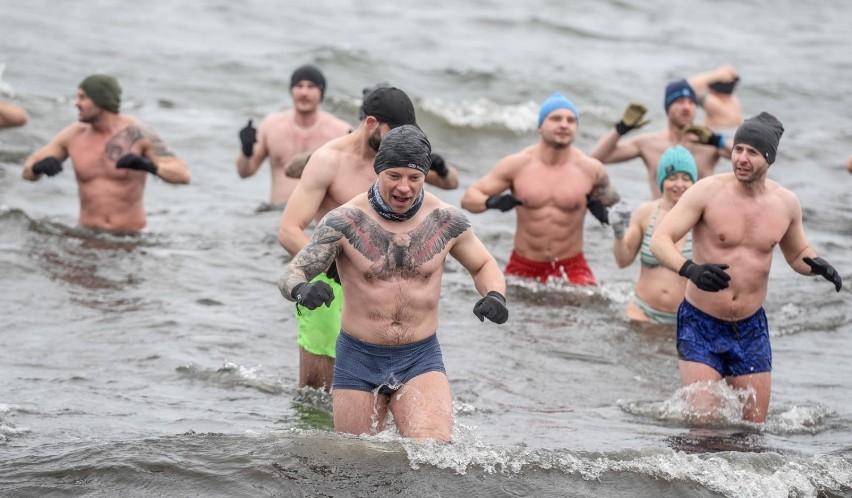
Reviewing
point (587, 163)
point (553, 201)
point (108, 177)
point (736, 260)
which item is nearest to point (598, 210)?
point (553, 201)

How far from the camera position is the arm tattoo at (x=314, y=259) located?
21.0 feet

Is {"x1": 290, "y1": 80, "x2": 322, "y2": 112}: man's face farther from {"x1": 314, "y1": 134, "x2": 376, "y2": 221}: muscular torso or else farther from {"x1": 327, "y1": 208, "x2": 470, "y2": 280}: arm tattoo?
{"x1": 327, "y1": 208, "x2": 470, "y2": 280}: arm tattoo

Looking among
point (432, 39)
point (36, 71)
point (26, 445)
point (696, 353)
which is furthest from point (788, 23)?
point (26, 445)

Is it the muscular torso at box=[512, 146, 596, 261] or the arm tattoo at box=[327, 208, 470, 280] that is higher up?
the arm tattoo at box=[327, 208, 470, 280]

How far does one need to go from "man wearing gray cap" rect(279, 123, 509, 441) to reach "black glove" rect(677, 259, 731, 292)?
1400 millimetres

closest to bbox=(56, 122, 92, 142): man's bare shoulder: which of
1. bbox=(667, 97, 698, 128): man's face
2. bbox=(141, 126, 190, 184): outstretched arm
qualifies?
bbox=(141, 126, 190, 184): outstretched arm

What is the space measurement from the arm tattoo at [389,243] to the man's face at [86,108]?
5.74 m

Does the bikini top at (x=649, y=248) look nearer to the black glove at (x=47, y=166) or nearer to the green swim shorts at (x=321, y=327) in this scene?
the green swim shorts at (x=321, y=327)

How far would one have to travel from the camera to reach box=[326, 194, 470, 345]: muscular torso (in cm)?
659

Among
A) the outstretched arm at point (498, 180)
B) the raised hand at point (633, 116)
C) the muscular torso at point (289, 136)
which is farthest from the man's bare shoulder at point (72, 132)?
the raised hand at point (633, 116)

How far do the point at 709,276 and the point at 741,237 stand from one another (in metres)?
0.57

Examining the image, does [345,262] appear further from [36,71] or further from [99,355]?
[36,71]

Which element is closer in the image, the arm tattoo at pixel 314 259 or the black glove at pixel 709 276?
the arm tattoo at pixel 314 259

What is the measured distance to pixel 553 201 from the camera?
36.3ft
